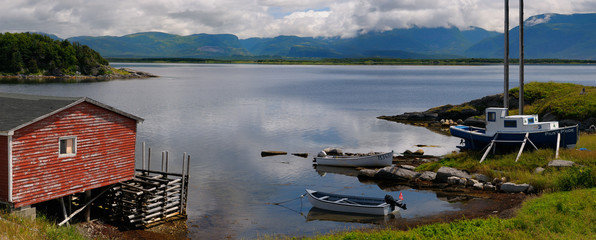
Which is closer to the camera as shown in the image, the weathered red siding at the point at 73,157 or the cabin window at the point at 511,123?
the weathered red siding at the point at 73,157

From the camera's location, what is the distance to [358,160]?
45188 millimetres

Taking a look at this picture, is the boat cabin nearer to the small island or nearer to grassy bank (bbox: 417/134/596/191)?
grassy bank (bbox: 417/134/596/191)

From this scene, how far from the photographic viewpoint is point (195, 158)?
1933 inches

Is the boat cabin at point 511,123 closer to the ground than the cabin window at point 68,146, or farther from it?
farther from it

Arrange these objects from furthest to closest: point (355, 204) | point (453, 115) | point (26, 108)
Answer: point (453, 115)
point (355, 204)
point (26, 108)

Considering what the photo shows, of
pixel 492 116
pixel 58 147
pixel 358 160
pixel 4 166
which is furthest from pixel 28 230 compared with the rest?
pixel 492 116

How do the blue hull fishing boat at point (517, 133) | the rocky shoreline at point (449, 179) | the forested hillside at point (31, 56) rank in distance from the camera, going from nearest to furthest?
the rocky shoreline at point (449, 179)
the blue hull fishing boat at point (517, 133)
the forested hillside at point (31, 56)

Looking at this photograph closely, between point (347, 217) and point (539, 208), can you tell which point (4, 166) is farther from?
point (539, 208)

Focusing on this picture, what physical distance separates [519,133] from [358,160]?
531 inches

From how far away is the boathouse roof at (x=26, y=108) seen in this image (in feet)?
76.9

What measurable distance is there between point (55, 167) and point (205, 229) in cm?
860

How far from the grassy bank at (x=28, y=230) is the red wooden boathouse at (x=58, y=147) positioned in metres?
1.08

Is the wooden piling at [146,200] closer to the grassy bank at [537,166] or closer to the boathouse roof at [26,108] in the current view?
the boathouse roof at [26,108]

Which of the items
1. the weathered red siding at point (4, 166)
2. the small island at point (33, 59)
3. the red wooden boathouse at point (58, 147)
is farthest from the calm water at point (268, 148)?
the small island at point (33, 59)
